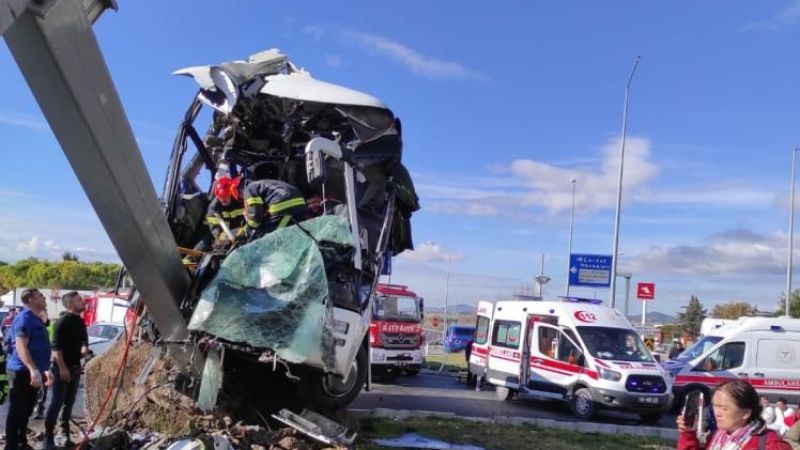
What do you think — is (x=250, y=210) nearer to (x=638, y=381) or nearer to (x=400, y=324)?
(x=638, y=381)

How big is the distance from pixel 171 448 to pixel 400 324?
1212cm

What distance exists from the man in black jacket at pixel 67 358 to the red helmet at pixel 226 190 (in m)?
2.07

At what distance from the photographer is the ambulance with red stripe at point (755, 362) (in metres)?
14.6

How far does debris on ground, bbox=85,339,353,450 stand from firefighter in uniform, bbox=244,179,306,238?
4.81ft

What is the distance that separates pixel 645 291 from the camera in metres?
24.4

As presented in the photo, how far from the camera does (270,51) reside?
7.71 meters

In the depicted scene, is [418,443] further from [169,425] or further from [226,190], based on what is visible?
[226,190]

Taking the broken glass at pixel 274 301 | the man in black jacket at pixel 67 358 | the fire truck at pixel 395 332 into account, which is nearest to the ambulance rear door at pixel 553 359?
the fire truck at pixel 395 332

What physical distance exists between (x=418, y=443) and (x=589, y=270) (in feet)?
58.6

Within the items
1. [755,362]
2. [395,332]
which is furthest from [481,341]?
[755,362]

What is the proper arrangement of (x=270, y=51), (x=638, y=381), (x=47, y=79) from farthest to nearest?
(x=638, y=381)
(x=270, y=51)
(x=47, y=79)

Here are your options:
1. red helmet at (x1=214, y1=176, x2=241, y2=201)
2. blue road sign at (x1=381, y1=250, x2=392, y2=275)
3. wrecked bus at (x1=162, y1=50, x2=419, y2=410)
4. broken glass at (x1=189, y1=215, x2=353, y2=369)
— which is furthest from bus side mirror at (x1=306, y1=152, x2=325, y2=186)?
blue road sign at (x1=381, y1=250, x2=392, y2=275)

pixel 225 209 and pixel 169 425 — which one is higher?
pixel 225 209

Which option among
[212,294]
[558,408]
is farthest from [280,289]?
[558,408]
